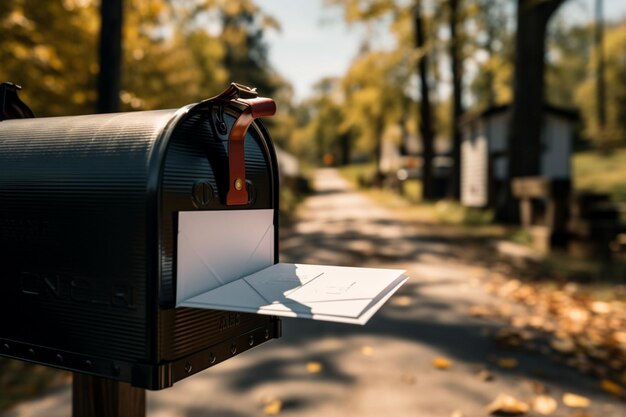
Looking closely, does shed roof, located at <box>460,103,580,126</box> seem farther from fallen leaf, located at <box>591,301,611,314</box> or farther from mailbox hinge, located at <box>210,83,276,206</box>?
mailbox hinge, located at <box>210,83,276,206</box>

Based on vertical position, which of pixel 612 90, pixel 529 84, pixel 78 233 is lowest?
pixel 78 233

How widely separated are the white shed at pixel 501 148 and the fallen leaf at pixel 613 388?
17.0 m

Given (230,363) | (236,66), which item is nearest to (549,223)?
(230,363)

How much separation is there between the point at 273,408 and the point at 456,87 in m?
19.1

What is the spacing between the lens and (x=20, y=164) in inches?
39.3

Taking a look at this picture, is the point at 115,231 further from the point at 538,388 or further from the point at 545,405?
the point at 538,388

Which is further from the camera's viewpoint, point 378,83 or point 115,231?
point 378,83

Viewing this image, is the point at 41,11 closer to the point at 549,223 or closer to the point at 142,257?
the point at 142,257

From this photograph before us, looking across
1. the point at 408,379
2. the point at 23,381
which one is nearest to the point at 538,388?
the point at 408,379

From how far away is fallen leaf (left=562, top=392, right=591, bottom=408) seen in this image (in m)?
2.91

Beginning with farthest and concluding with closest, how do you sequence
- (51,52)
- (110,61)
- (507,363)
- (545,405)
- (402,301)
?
1. (51,52)
2. (402,301)
3. (110,61)
4. (507,363)
5. (545,405)

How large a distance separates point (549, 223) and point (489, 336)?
14.8 ft

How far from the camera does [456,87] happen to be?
20125mm

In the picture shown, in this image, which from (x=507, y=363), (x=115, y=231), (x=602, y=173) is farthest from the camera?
(x=602, y=173)
